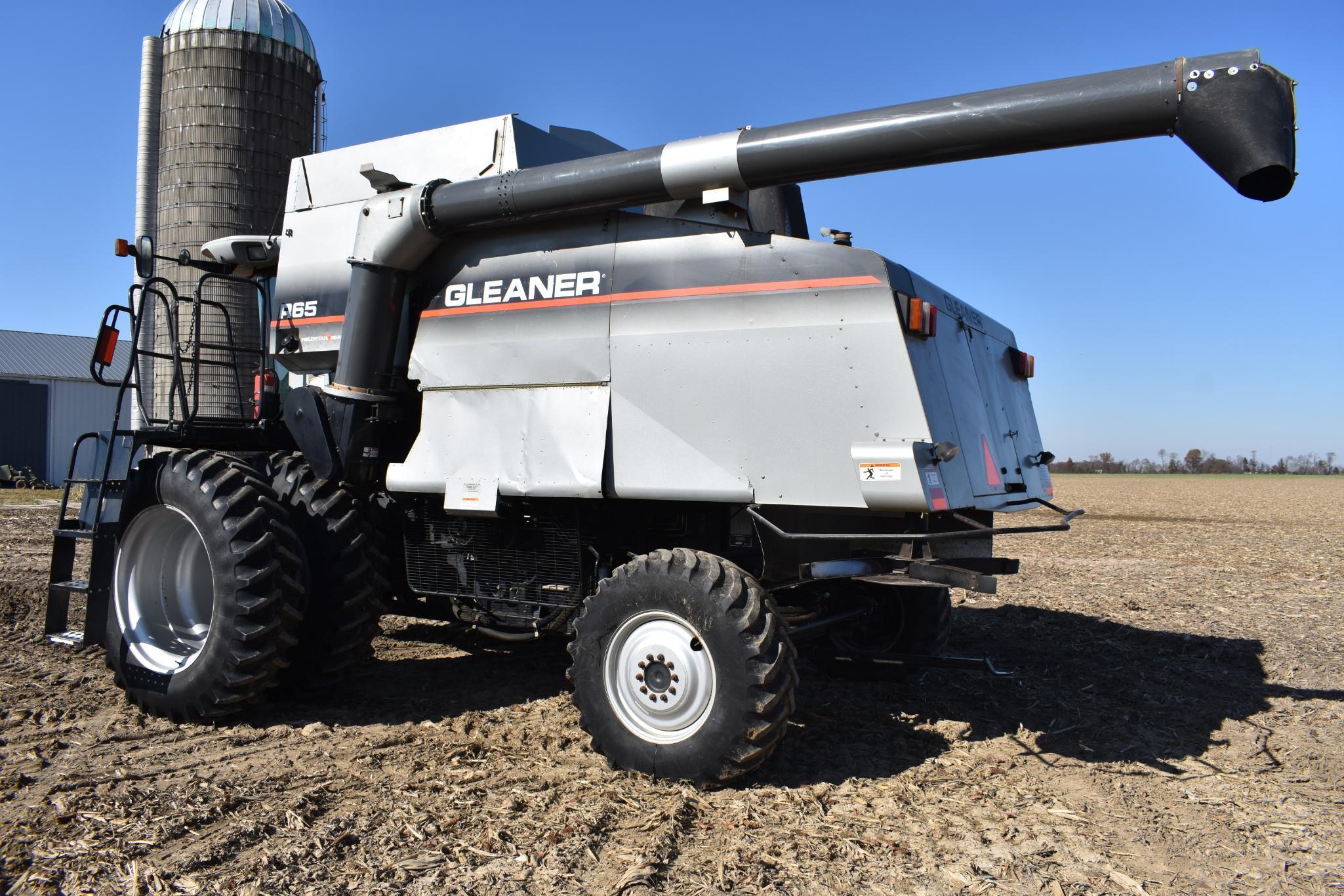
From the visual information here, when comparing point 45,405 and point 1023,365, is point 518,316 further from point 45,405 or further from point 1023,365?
point 45,405

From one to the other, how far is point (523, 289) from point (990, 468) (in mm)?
2750

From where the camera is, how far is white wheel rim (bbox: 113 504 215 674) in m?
5.71

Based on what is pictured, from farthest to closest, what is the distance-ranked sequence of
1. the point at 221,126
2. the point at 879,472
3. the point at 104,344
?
the point at 221,126
the point at 104,344
the point at 879,472

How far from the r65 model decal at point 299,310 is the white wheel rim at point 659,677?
3014 millimetres

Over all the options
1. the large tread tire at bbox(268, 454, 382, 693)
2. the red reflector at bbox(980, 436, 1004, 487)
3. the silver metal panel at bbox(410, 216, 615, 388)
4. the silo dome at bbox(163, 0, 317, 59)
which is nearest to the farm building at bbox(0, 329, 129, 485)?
the silo dome at bbox(163, 0, 317, 59)

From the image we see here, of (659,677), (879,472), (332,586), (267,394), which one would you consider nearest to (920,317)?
(879,472)

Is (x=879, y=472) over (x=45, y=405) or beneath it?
beneath

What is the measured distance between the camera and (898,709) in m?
5.89

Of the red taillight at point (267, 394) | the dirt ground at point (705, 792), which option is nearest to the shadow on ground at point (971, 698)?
the dirt ground at point (705, 792)

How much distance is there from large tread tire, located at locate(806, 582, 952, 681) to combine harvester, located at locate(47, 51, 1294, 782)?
0.08ft

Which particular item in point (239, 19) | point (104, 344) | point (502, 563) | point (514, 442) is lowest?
point (502, 563)

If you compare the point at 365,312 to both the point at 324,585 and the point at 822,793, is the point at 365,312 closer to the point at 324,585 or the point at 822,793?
the point at 324,585

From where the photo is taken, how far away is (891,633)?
6.52 meters

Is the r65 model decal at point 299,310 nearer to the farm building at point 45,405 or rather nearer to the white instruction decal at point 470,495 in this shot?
the white instruction decal at point 470,495
